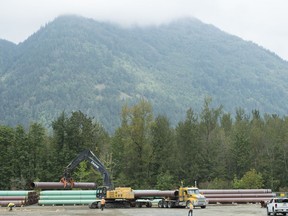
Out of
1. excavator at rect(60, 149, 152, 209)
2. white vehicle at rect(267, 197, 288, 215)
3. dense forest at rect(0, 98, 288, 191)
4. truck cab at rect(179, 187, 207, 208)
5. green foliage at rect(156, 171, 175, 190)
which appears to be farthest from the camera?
dense forest at rect(0, 98, 288, 191)

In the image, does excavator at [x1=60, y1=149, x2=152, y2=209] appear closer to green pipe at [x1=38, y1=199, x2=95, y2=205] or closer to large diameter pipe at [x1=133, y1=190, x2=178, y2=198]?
large diameter pipe at [x1=133, y1=190, x2=178, y2=198]

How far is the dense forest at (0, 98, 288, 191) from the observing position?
85.1m

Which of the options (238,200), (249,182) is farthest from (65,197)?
(249,182)

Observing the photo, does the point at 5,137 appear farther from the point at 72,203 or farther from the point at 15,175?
the point at 72,203

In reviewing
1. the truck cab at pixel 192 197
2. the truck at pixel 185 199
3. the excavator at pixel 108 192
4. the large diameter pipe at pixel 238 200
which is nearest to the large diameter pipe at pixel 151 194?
the truck at pixel 185 199

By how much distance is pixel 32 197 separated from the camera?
204 feet

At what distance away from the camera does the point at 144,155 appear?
3460 inches

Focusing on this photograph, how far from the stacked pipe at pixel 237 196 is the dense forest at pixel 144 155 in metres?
15.9

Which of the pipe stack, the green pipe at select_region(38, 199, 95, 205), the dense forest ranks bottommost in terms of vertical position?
the green pipe at select_region(38, 199, 95, 205)

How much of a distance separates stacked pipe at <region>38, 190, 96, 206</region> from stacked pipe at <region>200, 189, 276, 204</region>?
50.0 ft

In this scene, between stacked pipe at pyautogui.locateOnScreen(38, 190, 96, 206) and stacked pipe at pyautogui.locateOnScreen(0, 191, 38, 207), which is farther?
stacked pipe at pyautogui.locateOnScreen(38, 190, 96, 206)

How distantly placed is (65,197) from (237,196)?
22.6 metres

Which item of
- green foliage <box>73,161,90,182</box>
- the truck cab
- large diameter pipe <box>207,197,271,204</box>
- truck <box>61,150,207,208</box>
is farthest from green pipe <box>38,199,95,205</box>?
green foliage <box>73,161,90,182</box>

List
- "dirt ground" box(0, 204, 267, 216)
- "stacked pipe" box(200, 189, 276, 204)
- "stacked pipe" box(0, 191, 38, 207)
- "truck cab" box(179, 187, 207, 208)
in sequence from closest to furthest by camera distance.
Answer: "dirt ground" box(0, 204, 267, 216), "truck cab" box(179, 187, 207, 208), "stacked pipe" box(0, 191, 38, 207), "stacked pipe" box(200, 189, 276, 204)
